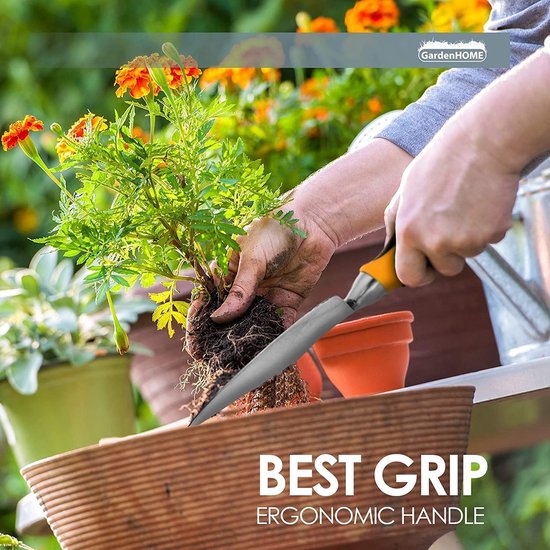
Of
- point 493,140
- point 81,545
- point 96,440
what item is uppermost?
point 493,140

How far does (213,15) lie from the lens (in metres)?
3.12

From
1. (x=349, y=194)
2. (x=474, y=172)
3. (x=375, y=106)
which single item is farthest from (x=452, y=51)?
(x=375, y=106)

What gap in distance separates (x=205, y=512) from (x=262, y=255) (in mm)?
323

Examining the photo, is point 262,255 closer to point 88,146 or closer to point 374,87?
point 88,146

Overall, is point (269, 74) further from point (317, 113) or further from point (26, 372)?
point (26, 372)

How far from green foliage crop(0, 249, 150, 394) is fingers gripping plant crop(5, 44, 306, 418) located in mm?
666

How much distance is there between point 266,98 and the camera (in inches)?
74.5

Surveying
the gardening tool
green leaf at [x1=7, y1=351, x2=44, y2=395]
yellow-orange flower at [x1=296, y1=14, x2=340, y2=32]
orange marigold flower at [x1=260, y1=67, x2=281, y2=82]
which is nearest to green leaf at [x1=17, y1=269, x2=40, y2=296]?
green leaf at [x1=7, y1=351, x2=44, y2=395]

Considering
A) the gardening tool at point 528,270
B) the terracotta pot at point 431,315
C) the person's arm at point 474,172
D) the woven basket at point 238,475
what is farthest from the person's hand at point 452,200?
the terracotta pot at point 431,315

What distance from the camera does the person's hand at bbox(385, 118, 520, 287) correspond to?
0.70 meters

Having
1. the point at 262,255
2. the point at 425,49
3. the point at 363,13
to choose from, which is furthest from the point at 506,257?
the point at 363,13

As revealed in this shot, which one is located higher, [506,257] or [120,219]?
[120,219]

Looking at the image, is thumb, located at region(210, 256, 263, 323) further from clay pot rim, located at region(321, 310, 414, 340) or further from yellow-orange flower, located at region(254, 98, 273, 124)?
yellow-orange flower, located at region(254, 98, 273, 124)

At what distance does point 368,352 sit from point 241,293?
0.48 ft
